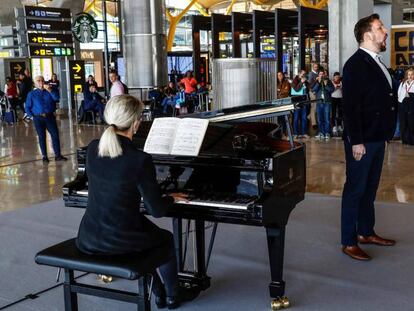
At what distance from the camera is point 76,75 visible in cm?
1877

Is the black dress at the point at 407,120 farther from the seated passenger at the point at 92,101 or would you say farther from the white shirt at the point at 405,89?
the seated passenger at the point at 92,101

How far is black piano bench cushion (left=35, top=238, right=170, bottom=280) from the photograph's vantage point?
3006 millimetres

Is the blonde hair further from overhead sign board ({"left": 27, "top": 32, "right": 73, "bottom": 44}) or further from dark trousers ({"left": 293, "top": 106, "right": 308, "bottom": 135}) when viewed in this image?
overhead sign board ({"left": 27, "top": 32, "right": 73, "bottom": 44})

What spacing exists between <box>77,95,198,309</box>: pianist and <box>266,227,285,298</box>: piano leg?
705mm

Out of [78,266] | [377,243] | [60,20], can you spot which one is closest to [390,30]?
[60,20]

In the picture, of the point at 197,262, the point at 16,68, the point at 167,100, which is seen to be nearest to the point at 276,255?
the point at 197,262

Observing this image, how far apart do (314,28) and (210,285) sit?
16985mm

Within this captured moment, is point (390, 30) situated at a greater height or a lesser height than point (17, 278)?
greater

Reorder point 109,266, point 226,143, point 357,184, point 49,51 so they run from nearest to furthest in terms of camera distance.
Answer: point 109,266
point 226,143
point 357,184
point 49,51

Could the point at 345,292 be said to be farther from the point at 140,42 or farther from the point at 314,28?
the point at 314,28

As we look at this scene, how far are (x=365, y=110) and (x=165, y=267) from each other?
6.22 ft

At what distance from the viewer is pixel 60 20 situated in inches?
697

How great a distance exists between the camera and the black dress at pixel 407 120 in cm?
1098

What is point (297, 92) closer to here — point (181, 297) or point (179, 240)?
point (179, 240)
